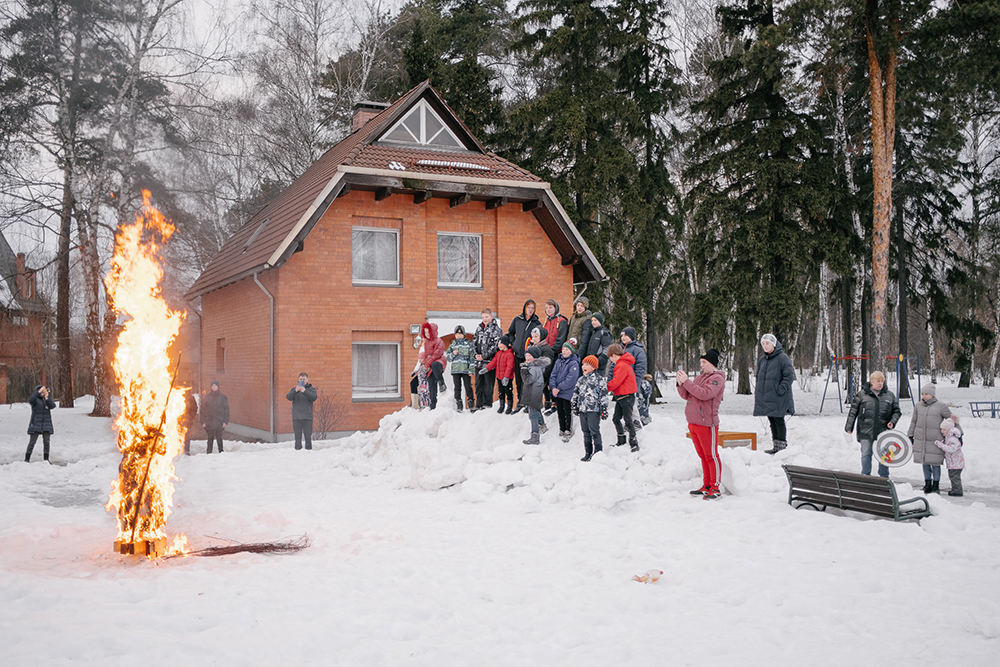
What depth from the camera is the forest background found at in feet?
63.0

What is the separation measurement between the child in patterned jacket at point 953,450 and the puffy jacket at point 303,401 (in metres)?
11.0

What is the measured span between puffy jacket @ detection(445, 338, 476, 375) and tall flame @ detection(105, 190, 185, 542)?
19.8ft

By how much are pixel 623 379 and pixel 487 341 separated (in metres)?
3.15

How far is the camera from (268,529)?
27.9ft

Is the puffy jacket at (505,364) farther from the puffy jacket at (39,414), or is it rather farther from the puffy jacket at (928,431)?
the puffy jacket at (39,414)

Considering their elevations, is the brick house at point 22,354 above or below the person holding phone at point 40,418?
above

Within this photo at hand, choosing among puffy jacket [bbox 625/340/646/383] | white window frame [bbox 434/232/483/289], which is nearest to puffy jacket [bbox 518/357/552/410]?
puffy jacket [bbox 625/340/646/383]

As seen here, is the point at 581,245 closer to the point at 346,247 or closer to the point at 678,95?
the point at 346,247

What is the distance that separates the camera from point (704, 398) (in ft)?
30.2

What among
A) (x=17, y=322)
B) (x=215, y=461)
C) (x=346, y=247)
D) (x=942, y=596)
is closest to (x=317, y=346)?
(x=346, y=247)

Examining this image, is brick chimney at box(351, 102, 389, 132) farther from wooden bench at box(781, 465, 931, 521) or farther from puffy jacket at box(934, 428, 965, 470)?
puffy jacket at box(934, 428, 965, 470)

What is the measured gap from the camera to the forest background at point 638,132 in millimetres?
19203

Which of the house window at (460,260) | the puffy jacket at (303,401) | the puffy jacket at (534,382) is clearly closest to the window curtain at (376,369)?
the house window at (460,260)

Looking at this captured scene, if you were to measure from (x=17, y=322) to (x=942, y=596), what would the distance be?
1684 inches
